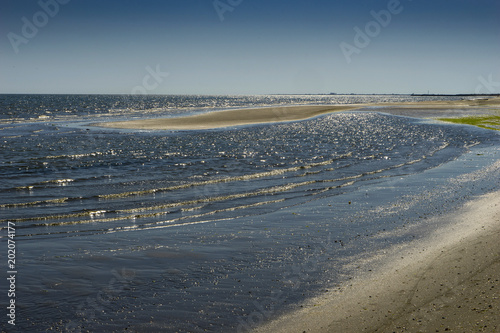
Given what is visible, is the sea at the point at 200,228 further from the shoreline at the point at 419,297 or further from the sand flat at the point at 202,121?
the sand flat at the point at 202,121

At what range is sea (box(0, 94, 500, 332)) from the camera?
880 centimetres

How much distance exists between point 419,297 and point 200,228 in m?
8.36

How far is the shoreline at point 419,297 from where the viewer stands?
7.50 m

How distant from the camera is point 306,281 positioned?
989 cm

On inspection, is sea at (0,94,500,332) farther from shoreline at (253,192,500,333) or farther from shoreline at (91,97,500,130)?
shoreline at (91,97,500,130)

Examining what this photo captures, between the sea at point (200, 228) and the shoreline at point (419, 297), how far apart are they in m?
0.58

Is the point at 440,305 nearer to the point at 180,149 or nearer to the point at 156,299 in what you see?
the point at 156,299

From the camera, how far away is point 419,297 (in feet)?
28.1

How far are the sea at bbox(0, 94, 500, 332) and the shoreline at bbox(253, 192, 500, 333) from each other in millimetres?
583

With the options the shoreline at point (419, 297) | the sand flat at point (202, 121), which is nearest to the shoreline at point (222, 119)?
the sand flat at point (202, 121)

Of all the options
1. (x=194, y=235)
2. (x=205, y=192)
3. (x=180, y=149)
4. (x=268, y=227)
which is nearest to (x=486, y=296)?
(x=268, y=227)

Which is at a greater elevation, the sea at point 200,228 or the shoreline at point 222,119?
the shoreline at point 222,119

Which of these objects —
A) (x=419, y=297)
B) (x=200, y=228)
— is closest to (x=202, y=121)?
(x=200, y=228)

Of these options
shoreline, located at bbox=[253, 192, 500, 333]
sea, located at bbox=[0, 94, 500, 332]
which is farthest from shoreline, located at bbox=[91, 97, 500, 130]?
shoreline, located at bbox=[253, 192, 500, 333]
